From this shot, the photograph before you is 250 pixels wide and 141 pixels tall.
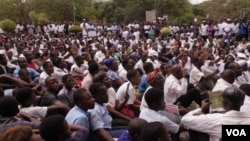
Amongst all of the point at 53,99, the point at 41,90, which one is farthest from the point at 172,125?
the point at 41,90

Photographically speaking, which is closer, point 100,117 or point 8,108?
point 8,108

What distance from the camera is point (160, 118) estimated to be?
411 cm

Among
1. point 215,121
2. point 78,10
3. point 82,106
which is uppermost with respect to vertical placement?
point 78,10

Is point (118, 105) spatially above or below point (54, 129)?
below

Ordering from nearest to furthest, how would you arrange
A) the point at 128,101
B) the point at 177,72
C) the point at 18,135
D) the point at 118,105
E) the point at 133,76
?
the point at 18,135, the point at 118,105, the point at 128,101, the point at 133,76, the point at 177,72

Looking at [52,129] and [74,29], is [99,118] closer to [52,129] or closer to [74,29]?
[52,129]

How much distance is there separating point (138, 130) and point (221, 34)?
18.2 metres

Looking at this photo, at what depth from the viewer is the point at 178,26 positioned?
23469 mm

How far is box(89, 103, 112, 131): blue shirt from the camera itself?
4.08 meters

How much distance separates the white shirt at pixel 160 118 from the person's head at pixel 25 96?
1.38 metres

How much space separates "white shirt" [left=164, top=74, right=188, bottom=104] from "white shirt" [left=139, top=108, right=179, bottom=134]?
1688 millimetres

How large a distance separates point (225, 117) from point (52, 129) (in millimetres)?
1770

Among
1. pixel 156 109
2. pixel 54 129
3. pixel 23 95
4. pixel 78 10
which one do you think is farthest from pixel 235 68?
pixel 78 10

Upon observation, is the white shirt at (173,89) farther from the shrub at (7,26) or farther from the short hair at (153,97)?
the shrub at (7,26)
